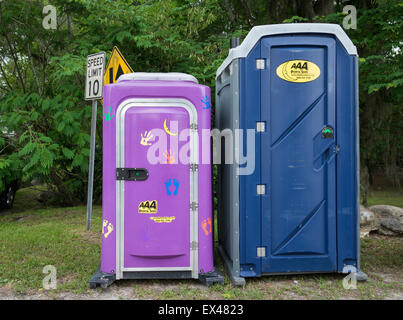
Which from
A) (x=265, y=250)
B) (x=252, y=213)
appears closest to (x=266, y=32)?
(x=252, y=213)

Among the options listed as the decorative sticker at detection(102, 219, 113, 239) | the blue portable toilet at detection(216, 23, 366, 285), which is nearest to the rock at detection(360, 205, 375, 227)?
the blue portable toilet at detection(216, 23, 366, 285)

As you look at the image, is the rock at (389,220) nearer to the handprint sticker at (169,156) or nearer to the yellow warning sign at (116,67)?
the handprint sticker at (169,156)

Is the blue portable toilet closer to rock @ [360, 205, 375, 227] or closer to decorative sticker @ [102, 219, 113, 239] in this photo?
decorative sticker @ [102, 219, 113, 239]

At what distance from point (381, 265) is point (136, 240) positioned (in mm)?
2848

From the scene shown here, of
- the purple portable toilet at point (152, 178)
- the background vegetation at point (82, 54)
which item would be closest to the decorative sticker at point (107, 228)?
the purple portable toilet at point (152, 178)

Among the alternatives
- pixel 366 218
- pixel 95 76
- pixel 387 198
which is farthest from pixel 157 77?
pixel 387 198

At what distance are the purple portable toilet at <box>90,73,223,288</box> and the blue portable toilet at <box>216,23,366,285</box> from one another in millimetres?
427

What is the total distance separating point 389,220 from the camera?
229 inches

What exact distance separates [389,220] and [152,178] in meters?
4.12

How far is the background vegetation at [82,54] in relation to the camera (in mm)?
7059

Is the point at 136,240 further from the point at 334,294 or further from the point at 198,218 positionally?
the point at 334,294

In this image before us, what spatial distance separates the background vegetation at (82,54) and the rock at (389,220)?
2.10 m

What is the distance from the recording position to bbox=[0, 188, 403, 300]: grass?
3486mm

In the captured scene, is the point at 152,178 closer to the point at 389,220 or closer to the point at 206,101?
the point at 206,101
